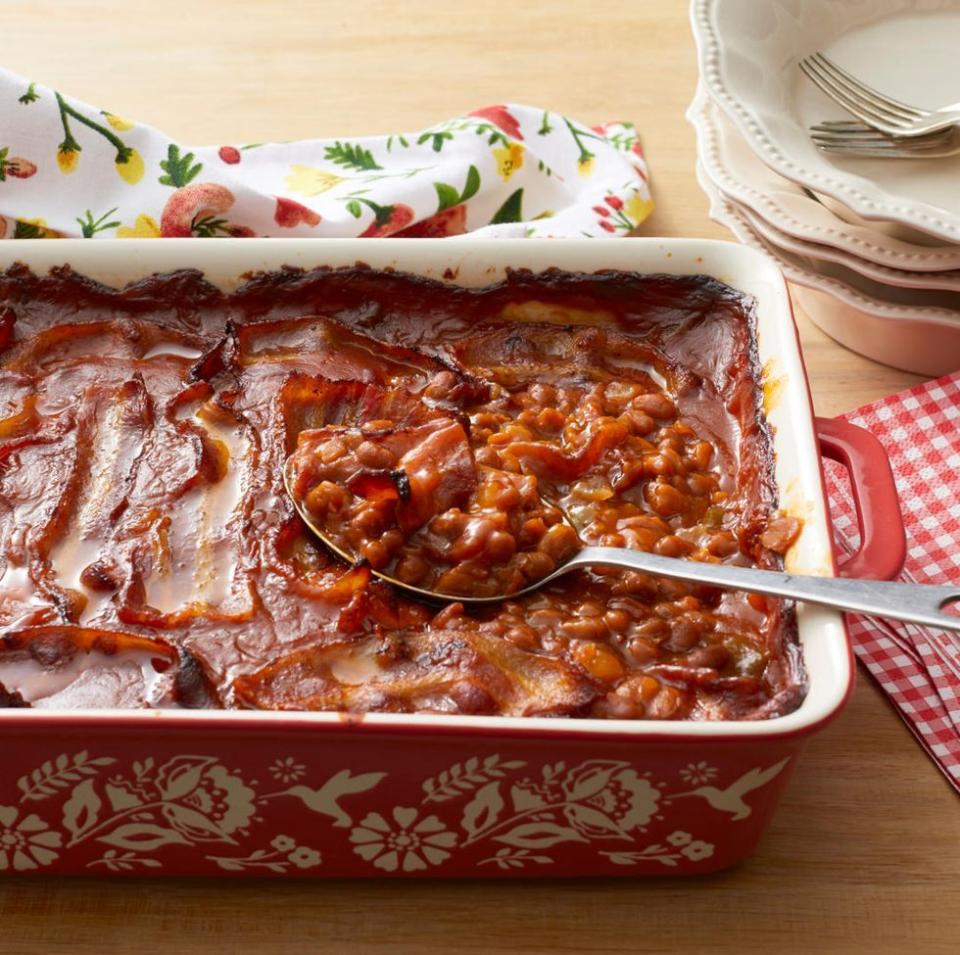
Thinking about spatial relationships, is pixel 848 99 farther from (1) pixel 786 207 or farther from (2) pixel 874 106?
(1) pixel 786 207

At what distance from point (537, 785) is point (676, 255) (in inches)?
44.0

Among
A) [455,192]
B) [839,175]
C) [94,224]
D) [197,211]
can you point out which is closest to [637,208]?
[455,192]

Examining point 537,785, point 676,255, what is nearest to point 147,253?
point 676,255

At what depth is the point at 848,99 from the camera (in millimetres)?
2688

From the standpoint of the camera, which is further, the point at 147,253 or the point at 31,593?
the point at 147,253

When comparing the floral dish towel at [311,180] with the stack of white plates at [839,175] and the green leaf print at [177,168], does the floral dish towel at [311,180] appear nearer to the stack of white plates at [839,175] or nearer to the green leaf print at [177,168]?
the green leaf print at [177,168]

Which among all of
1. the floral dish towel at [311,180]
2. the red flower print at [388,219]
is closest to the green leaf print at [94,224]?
the floral dish towel at [311,180]

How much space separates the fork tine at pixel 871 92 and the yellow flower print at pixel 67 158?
5.24 ft

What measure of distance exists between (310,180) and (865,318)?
1.27 m

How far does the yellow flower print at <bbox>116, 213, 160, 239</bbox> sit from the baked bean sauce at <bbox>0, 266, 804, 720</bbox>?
38 centimetres

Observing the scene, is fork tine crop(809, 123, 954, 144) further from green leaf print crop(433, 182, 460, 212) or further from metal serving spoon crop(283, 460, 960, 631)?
metal serving spoon crop(283, 460, 960, 631)

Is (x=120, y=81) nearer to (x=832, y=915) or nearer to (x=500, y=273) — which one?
(x=500, y=273)

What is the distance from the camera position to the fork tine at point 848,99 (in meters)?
2.62

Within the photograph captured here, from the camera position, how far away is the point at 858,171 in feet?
8.55
